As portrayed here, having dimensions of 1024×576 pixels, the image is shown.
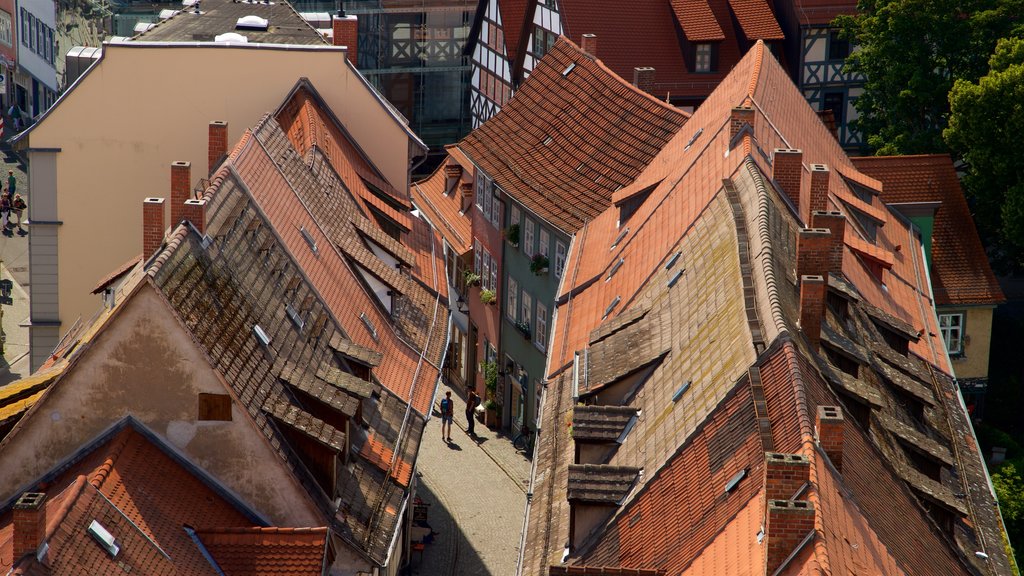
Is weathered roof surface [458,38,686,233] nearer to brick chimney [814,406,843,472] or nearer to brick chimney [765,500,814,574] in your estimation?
brick chimney [814,406,843,472]

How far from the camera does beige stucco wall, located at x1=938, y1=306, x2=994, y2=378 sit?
2031 inches

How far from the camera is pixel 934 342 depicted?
135ft

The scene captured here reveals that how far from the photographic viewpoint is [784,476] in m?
23.8

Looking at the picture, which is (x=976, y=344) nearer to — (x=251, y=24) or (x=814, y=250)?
(x=814, y=250)

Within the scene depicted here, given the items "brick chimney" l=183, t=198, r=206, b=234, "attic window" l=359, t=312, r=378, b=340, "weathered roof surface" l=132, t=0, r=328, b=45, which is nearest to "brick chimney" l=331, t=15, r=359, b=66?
"weathered roof surface" l=132, t=0, r=328, b=45

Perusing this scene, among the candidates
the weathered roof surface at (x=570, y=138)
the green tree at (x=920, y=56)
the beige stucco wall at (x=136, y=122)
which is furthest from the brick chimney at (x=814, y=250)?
the green tree at (x=920, y=56)

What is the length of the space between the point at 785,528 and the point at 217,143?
21.2m

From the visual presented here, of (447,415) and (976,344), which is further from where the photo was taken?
(976,344)

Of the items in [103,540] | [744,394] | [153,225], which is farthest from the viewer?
[153,225]

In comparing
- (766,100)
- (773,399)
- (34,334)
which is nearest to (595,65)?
(766,100)

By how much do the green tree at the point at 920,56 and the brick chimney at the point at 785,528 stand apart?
117 ft

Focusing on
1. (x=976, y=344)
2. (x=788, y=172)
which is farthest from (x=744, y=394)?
(x=976, y=344)

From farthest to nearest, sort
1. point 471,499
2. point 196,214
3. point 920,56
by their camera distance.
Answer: point 920,56, point 471,499, point 196,214

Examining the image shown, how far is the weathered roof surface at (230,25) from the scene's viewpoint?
49562mm
